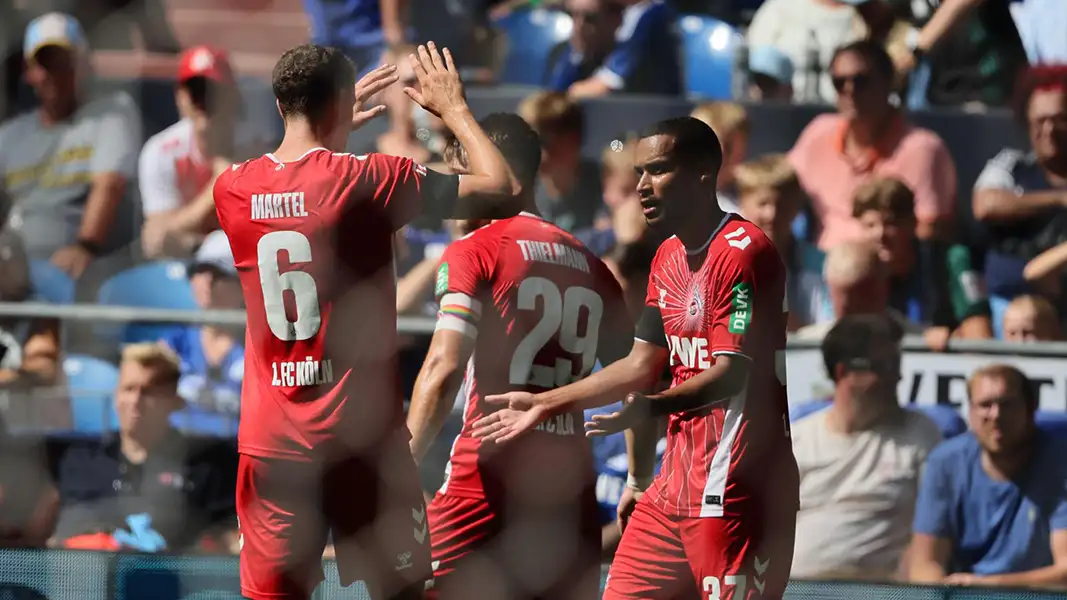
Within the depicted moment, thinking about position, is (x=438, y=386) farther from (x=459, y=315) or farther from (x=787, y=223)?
(x=787, y=223)

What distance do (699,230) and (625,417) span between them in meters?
0.39

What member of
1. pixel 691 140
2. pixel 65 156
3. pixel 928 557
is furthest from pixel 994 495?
pixel 65 156

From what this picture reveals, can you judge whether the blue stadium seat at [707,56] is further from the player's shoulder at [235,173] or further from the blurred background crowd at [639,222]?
the player's shoulder at [235,173]

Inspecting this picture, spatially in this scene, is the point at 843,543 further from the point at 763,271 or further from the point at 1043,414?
the point at 763,271

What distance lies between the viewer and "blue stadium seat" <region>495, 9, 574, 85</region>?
5164mm

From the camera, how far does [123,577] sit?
10.2ft

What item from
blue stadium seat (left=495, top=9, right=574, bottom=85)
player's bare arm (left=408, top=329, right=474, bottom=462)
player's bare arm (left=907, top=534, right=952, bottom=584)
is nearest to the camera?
player's bare arm (left=408, top=329, right=474, bottom=462)

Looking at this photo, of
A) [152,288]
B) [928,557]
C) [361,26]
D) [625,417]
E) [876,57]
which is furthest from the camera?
[361,26]

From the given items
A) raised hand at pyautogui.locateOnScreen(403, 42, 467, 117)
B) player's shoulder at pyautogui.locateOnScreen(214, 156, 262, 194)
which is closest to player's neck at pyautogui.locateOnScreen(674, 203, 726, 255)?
raised hand at pyautogui.locateOnScreen(403, 42, 467, 117)

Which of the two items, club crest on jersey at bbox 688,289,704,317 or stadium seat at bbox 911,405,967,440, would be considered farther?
stadium seat at bbox 911,405,967,440

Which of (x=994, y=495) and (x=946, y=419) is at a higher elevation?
(x=946, y=419)

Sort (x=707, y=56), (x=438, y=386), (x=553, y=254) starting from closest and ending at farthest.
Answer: (x=438, y=386), (x=553, y=254), (x=707, y=56)

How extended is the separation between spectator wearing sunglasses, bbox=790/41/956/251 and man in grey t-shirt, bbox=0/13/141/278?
83.0 inches

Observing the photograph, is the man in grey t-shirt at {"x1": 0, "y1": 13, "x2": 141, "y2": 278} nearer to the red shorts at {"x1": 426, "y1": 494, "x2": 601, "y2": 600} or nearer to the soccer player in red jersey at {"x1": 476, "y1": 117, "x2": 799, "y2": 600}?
the red shorts at {"x1": 426, "y1": 494, "x2": 601, "y2": 600}
